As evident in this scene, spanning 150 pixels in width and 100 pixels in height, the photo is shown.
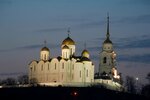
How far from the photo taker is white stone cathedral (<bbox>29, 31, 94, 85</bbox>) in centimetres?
13050

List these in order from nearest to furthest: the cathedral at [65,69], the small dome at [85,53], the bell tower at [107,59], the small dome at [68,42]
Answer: the cathedral at [65,69]
the small dome at [68,42]
the small dome at [85,53]
the bell tower at [107,59]

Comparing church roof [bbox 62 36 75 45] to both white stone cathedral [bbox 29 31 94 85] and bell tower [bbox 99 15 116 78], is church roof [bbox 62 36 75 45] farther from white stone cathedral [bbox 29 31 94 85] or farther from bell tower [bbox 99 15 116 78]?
bell tower [bbox 99 15 116 78]

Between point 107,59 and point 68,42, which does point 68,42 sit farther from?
point 107,59

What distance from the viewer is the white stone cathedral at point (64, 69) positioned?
130 meters

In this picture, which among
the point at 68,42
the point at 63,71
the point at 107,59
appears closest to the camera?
the point at 63,71

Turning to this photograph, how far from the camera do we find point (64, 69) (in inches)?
5167

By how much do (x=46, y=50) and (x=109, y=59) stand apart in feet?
66.0

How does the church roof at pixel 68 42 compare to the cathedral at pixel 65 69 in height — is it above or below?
above

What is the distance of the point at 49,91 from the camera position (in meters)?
107

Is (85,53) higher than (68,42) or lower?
lower

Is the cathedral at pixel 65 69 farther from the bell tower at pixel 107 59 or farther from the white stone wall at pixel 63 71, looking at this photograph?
the bell tower at pixel 107 59

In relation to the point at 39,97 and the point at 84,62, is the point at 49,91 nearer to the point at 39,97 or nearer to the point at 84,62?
the point at 39,97

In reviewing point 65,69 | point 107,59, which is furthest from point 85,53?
point 65,69

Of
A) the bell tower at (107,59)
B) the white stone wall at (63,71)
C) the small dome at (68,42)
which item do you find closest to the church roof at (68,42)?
the small dome at (68,42)
